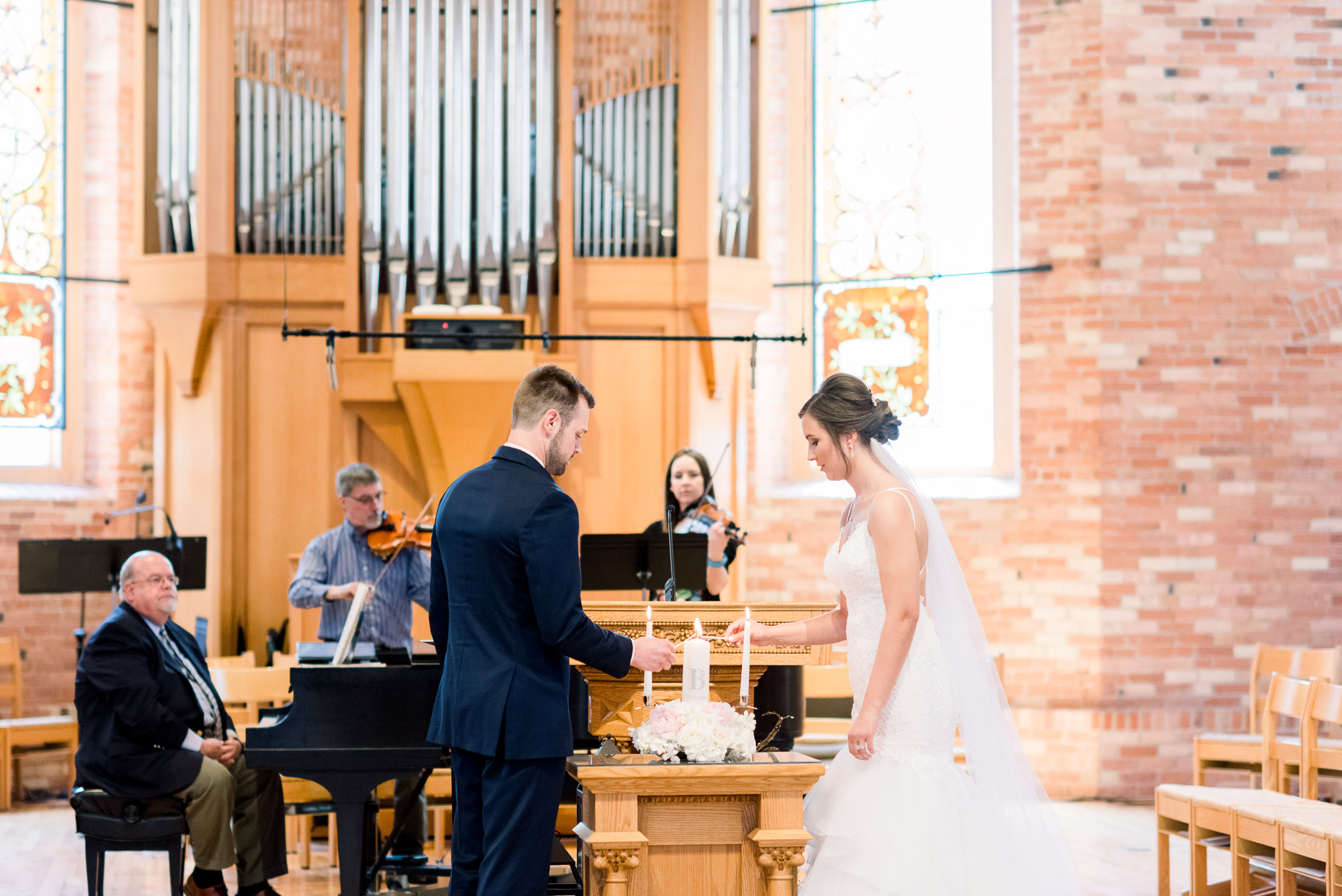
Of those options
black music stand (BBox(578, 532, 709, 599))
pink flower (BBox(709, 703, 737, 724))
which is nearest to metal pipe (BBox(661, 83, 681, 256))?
black music stand (BBox(578, 532, 709, 599))

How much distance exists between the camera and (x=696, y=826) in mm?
3312

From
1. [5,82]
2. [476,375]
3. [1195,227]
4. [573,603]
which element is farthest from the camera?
[5,82]

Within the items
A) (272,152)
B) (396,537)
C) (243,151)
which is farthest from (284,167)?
(396,537)

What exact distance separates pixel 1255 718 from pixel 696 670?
4945 mm

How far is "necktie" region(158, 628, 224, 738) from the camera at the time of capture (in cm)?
523

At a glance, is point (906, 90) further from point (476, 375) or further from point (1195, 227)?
point (476, 375)

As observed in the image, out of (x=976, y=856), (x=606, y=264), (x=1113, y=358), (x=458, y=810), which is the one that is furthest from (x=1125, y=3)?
(x=458, y=810)

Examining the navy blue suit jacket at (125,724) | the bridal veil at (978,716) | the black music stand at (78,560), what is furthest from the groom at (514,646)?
the black music stand at (78,560)

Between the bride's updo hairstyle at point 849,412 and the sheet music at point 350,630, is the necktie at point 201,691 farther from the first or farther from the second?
the bride's updo hairstyle at point 849,412

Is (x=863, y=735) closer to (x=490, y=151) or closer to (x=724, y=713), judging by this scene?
(x=724, y=713)

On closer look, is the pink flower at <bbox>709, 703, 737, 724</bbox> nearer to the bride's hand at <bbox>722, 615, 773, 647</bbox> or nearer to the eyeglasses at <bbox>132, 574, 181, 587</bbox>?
the bride's hand at <bbox>722, 615, 773, 647</bbox>

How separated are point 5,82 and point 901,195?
6.00 m

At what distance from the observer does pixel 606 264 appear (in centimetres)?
794

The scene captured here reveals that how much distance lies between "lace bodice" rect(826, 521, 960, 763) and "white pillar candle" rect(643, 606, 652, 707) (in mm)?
531
